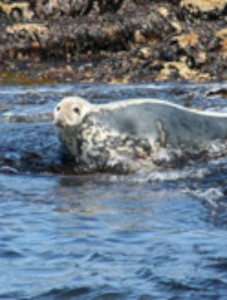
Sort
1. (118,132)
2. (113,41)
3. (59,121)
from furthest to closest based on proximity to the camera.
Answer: (113,41) → (118,132) → (59,121)

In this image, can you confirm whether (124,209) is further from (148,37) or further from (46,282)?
(148,37)

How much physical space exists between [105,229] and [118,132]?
2582 millimetres

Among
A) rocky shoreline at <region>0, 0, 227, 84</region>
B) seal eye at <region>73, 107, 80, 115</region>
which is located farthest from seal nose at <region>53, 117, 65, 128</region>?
rocky shoreline at <region>0, 0, 227, 84</region>

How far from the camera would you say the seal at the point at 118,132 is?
868 centimetres

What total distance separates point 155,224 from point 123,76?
1029 cm

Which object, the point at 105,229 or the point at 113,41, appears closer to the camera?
the point at 105,229

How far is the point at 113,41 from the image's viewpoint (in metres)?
18.8

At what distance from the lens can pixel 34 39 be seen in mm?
19234

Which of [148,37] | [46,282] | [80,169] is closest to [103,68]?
[148,37]

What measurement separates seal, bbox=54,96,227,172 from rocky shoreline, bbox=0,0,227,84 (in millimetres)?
7092

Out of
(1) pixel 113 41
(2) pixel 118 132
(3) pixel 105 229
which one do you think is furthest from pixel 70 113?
(1) pixel 113 41

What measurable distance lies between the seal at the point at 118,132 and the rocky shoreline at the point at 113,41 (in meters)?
7.09

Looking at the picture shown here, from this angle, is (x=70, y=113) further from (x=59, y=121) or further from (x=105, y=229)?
(x=105, y=229)

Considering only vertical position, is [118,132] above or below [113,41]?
above
